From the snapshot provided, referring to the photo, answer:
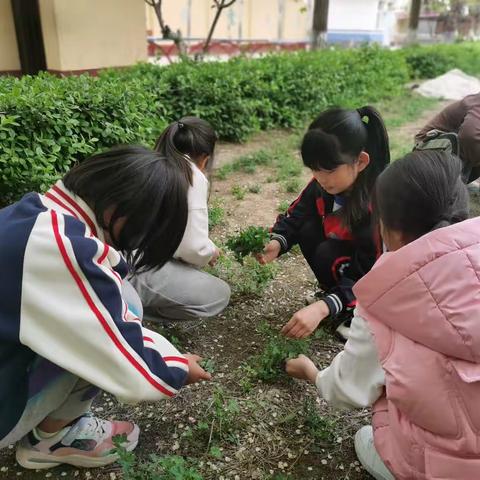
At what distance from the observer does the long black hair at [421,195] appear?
140 cm

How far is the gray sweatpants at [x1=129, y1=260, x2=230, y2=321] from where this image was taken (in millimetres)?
2201

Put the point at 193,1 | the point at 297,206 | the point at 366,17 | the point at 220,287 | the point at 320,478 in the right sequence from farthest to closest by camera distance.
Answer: the point at 366,17 → the point at 193,1 → the point at 297,206 → the point at 220,287 → the point at 320,478

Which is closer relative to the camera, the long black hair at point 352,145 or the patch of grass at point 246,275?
the long black hair at point 352,145

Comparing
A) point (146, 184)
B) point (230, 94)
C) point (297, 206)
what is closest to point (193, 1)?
point (230, 94)

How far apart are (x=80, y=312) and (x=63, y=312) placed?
0.04m

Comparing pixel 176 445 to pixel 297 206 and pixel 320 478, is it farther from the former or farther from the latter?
pixel 297 206

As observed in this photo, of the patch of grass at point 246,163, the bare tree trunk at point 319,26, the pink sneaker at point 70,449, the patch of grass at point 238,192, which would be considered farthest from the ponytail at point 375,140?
the bare tree trunk at point 319,26

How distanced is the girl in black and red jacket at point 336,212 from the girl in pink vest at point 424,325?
2.01ft

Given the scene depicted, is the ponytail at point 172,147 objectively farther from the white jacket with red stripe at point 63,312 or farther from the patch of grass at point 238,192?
the patch of grass at point 238,192

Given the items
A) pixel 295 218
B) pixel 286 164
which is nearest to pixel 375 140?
pixel 295 218

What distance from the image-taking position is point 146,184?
4.83ft

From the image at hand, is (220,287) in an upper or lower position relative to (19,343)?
lower

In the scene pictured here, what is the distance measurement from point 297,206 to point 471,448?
1.61 m

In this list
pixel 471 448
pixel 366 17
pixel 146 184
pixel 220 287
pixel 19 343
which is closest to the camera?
pixel 471 448
